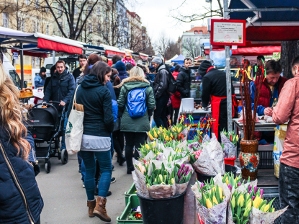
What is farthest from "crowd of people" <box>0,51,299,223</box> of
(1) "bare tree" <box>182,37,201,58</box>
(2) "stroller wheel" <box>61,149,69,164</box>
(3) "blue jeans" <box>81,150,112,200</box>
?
(1) "bare tree" <box>182,37,201,58</box>

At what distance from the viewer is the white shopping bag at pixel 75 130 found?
454 cm

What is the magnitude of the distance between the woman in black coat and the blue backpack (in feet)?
13.2

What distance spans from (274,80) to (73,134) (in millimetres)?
2425

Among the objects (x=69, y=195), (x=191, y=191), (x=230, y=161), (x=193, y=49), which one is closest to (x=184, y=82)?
(x=69, y=195)

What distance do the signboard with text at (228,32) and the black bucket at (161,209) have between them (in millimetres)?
2177

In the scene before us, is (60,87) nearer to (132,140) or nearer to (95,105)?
(132,140)

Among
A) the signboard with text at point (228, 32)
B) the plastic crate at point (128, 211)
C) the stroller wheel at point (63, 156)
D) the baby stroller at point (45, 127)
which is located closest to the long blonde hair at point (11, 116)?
A: the plastic crate at point (128, 211)

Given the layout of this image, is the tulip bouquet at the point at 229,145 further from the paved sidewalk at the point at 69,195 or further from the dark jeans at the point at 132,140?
the dark jeans at the point at 132,140

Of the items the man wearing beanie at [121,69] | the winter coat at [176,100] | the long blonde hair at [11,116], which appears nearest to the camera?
the long blonde hair at [11,116]

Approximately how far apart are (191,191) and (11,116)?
1.40 meters

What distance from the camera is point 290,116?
132 inches

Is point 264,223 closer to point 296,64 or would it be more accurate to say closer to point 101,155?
point 296,64

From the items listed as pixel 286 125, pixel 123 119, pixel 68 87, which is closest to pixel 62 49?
pixel 68 87

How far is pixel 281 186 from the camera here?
11.4ft
